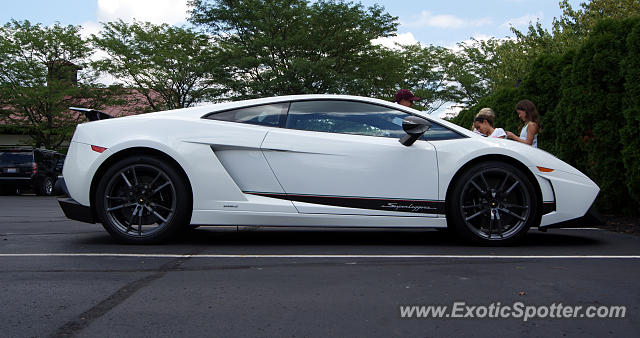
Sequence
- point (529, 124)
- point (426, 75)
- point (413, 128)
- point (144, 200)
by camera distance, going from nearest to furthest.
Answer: point (413, 128) → point (144, 200) → point (529, 124) → point (426, 75)

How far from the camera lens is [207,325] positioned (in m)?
2.61

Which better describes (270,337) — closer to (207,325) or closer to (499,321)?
(207,325)

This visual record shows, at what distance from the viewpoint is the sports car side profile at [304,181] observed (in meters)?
4.87

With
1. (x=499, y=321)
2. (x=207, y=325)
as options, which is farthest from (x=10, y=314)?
(x=499, y=321)

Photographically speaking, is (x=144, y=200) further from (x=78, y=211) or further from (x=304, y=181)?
(x=304, y=181)

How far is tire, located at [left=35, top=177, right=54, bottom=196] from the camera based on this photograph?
19922 millimetres

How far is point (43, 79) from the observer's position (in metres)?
29.8

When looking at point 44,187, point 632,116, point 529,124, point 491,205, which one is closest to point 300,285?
point 491,205

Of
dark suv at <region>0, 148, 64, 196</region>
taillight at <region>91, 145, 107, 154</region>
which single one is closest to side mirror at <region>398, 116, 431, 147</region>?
taillight at <region>91, 145, 107, 154</region>

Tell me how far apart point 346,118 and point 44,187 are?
17.9 meters

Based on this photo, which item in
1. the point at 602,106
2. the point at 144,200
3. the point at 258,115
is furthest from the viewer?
the point at 602,106

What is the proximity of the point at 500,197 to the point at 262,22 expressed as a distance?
24.9 m

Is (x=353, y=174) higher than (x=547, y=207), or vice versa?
(x=353, y=174)

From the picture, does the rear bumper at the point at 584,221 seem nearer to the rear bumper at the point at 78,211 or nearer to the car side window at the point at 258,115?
the car side window at the point at 258,115
